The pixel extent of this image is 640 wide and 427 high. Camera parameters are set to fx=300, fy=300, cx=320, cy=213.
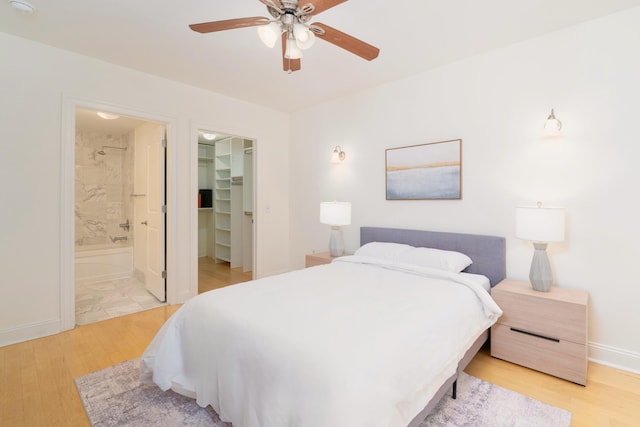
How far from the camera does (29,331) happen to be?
2.56 metres

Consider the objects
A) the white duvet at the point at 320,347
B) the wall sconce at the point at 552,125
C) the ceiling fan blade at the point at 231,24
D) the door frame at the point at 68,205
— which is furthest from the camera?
the door frame at the point at 68,205

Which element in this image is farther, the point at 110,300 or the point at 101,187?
the point at 101,187

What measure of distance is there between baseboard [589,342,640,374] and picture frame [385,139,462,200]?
4.93ft

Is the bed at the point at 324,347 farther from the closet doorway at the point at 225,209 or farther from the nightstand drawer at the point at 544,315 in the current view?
the closet doorway at the point at 225,209

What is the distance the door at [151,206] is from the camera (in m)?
3.49

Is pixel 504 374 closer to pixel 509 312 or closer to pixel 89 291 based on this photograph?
pixel 509 312

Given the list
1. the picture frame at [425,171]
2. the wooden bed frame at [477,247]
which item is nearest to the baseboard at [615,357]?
the wooden bed frame at [477,247]

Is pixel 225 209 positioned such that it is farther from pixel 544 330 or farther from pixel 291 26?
pixel 544 330

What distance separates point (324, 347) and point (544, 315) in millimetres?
1765

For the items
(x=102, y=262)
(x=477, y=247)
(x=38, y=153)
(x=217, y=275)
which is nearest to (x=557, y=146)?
(x=477, y=247)

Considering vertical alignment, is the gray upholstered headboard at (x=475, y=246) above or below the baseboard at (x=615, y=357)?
above

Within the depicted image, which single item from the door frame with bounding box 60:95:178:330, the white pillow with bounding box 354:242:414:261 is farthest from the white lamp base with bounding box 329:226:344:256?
the door frame with bounding box 60:95:178:330

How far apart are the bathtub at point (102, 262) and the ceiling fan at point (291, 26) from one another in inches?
166

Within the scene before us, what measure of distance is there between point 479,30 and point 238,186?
414 centimetres
